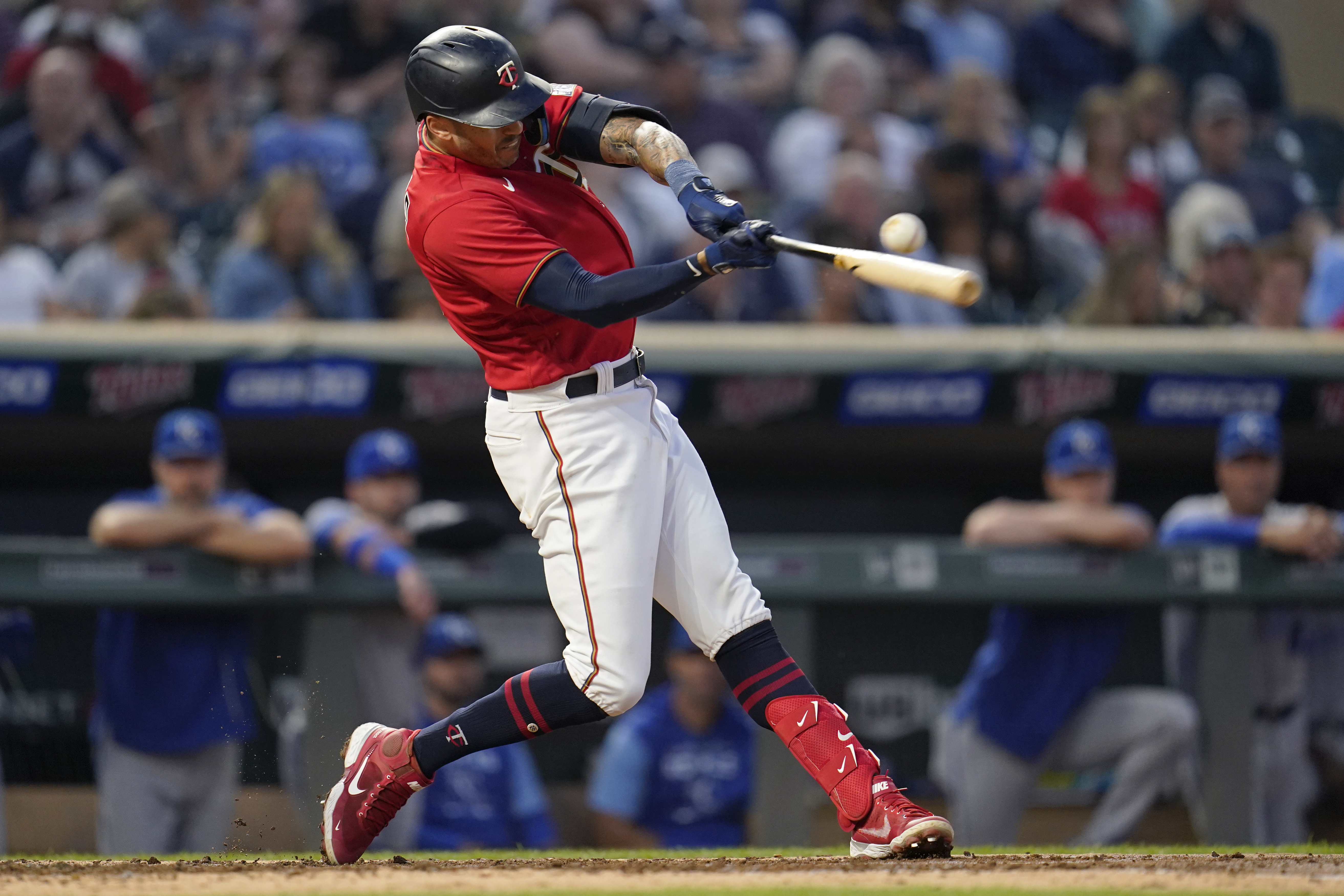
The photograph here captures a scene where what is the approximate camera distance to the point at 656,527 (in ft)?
10.3

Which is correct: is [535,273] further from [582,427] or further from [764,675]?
[764,675]

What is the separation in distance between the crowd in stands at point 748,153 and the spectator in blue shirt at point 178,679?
1.03 meters

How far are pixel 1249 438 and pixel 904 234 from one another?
263 centimetres

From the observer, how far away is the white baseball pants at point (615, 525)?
3100 mm

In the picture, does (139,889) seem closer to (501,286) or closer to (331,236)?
(501,286)

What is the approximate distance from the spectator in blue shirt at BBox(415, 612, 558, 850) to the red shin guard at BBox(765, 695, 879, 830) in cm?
193

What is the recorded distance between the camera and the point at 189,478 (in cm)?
480

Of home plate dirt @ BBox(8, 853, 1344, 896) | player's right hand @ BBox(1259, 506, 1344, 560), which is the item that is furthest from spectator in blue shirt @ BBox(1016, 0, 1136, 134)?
home plate dirt @ BBox(8, 853, 1344, 896)

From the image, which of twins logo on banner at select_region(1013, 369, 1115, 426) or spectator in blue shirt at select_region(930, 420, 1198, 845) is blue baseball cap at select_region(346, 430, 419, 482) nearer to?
spectator in blue shirt at select_region(930, 420, 1198, 845)

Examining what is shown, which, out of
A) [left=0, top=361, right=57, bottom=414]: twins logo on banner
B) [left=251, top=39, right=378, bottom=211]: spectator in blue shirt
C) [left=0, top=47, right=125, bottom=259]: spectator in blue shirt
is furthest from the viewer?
[left=251, top=39, right=378, bottom=211]: spectator in blue shirt

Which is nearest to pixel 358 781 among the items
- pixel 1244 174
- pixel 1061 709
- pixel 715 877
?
pixel 715 877

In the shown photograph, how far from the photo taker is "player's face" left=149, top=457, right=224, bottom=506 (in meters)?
4.79

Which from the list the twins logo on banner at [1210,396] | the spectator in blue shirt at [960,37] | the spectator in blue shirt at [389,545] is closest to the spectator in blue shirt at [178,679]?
the spectator in blue shirt at [389,545]

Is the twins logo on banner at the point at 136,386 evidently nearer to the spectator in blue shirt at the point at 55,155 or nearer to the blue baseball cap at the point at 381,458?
the blue baseball cap at the point at 381,458
